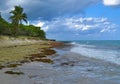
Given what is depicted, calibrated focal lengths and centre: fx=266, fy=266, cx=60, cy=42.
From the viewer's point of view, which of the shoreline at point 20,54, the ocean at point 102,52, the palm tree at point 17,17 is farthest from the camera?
the palm tree at point 17,17

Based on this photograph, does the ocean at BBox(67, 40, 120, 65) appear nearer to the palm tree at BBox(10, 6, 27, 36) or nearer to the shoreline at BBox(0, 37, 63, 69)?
the shoreline at BBox(0, 37, 63, 69)

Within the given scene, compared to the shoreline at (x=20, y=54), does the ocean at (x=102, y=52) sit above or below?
below

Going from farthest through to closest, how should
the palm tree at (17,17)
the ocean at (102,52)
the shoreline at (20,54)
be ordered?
the palm tree at (17,17) → the ocean at (102,52) → the shoreline at (20,54)

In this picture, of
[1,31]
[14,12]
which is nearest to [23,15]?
[14,12]

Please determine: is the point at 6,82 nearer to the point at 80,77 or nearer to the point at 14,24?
the point at 80,77

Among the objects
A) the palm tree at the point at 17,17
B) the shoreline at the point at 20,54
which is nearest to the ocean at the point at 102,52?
the shoreline at the point at 20,54

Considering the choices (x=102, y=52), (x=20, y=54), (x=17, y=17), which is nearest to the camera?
(x=20, y=54)

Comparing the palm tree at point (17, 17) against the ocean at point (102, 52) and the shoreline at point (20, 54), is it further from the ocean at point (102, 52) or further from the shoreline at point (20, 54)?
the ocean at point (102, 52)

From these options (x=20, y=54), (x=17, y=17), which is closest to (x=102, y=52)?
(x=20, y=54)

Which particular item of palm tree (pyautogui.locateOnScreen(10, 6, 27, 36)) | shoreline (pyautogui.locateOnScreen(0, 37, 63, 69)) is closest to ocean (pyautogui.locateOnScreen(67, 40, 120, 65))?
shoreline (pyautogui.locateOnScreen(0, 37, 63, 69))

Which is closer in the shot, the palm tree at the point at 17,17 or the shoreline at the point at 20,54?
the shoreline at the point at 20,54

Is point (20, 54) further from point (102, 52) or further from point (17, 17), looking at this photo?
point (17, 17)

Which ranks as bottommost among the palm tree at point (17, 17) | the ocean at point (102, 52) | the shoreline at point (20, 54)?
the ocean at point (102, 52)

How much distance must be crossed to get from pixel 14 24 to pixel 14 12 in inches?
177
